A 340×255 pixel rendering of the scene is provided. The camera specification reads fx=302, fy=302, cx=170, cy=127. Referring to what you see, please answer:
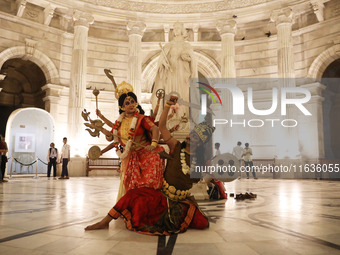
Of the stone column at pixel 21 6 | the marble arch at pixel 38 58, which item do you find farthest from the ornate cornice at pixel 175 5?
the marble arch at pixel 38 58

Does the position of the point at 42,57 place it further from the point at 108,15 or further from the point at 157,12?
the point at 157,12

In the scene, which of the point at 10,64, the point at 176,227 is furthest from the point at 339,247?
the point at 10,64

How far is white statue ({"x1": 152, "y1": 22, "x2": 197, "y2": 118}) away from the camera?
6707mm

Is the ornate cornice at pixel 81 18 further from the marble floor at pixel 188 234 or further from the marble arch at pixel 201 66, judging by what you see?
the marble floor at pixel 188 234

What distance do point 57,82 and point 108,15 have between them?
4.36 meters

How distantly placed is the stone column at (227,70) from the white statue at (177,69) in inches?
338

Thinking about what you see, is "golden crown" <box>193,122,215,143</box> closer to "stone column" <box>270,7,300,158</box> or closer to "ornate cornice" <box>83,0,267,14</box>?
"stone column" <box>270,7,300,158</box>

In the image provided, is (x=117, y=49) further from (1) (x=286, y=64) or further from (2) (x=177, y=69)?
(2) (x=177, y=69)

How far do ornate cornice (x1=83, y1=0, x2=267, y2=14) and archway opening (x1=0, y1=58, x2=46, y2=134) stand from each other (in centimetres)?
617

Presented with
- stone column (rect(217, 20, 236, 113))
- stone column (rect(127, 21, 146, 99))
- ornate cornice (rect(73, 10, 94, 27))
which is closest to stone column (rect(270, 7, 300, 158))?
stone column (rect(217, 20, 236, 113))

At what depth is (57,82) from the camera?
15.7 m

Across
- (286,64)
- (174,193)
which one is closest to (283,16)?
(286,64)

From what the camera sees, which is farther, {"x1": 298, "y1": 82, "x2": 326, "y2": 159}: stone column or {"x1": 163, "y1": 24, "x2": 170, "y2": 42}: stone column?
{"x1": 163, "y1": 24, "x2": 170, "y2": 42}: stone column

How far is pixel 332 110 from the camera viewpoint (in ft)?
53.7
